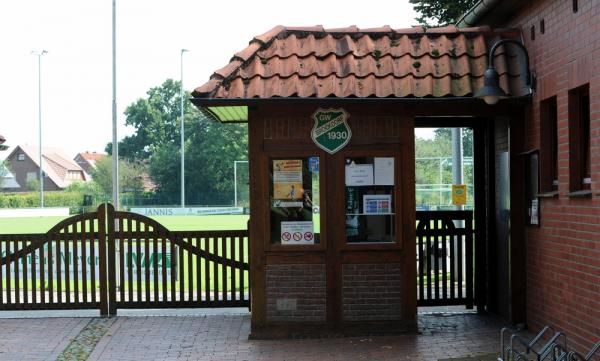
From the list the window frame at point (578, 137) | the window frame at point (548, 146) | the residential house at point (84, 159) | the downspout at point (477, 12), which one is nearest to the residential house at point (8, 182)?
the residential house at point (84, 159)

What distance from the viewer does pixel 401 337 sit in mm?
8773

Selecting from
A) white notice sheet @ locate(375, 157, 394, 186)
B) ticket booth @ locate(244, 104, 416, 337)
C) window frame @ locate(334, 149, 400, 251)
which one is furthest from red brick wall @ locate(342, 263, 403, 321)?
white notice sheet @ locate(375, 157, 394, 186)

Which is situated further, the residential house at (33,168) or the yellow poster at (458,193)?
the residential house at (33,168)

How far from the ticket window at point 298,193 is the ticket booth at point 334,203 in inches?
0.4

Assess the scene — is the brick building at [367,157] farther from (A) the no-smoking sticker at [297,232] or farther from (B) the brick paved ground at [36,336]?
(B) the brick paved ground at [36,336]

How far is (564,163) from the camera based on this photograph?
7781mm

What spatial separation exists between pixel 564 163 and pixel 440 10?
9.46 m

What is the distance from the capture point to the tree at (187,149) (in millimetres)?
70000

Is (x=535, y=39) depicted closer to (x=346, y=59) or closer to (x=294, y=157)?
(x=346, y=59)

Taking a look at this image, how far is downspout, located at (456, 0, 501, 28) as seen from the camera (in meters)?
9.25

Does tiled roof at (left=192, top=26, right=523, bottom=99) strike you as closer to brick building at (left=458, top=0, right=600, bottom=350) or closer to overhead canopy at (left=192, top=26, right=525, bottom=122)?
overhead canopy at (left=192, top=26, right=525, bottom=122)

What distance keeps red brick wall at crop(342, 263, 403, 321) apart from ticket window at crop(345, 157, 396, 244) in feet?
1.05

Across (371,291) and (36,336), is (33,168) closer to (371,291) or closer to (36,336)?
(36,336)

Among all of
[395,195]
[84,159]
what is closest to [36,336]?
[395,195]
